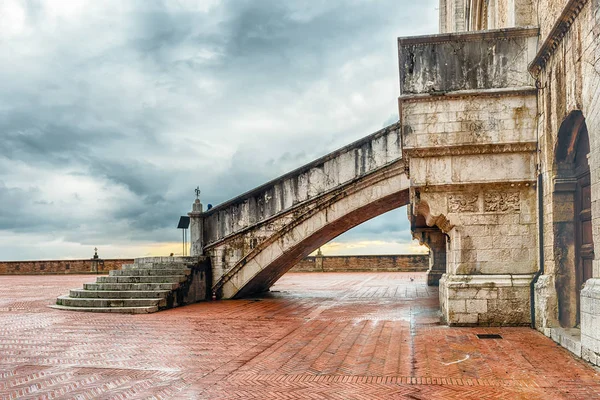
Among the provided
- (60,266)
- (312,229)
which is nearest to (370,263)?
(312,229)

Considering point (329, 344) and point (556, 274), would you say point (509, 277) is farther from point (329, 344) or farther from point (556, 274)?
point (329, 344)

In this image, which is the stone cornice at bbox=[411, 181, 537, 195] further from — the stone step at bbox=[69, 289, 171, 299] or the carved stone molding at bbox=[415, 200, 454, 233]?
the stone step at bbox=[69, 289, 171, 299]

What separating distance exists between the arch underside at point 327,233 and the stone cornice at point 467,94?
3975mm

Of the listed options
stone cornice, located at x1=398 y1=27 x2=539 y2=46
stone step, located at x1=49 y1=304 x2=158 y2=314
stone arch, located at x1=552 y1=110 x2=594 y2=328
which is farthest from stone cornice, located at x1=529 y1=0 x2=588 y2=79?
stone step, located at x1=49 y1=304 x2=158 y2=314

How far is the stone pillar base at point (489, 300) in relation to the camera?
8.86 m

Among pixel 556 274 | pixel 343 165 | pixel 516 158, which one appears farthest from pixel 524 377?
pixel 343 165

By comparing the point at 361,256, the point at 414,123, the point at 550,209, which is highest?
the point at 414,123

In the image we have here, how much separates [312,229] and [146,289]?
15.1ft

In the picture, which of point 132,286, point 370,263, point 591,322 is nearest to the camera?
point 591,322

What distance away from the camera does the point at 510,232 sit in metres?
9.12

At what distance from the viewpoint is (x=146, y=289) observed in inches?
527

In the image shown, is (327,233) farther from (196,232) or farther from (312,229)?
(196,232)

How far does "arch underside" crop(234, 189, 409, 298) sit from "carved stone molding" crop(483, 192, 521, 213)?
3.77 m

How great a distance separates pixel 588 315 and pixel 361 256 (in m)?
28.4
